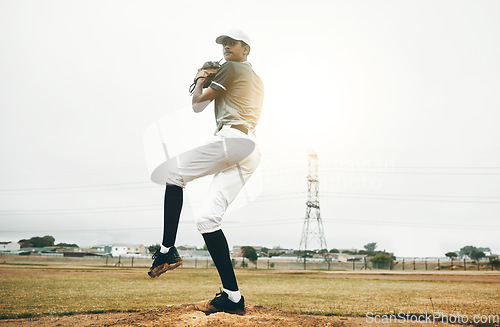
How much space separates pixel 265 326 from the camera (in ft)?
12.8

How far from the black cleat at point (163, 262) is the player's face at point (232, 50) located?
6.89ft

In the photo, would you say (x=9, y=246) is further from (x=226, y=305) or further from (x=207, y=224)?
(x=207, y=224)

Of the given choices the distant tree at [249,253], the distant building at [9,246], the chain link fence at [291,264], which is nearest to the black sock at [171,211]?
the chain link fence at [291,264]

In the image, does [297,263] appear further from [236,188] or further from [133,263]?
[236,188]

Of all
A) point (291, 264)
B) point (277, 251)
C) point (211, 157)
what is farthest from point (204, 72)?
point (277, 251)

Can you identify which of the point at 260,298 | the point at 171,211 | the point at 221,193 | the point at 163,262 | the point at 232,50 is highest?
the point at 232,50

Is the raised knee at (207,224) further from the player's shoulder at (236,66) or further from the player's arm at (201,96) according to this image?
the player's shoulder at (236,66)

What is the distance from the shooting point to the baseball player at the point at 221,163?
3512mm

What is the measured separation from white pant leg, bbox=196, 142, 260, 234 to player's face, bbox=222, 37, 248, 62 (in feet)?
3.42

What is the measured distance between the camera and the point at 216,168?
11.8ft

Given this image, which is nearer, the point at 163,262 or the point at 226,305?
the point at 163,262

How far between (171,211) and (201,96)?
1187 millimetres

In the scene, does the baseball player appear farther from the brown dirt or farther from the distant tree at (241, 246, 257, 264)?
the distant tree at (241, 246, 257, 264)

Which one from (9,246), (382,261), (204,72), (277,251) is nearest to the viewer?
(204,72)
